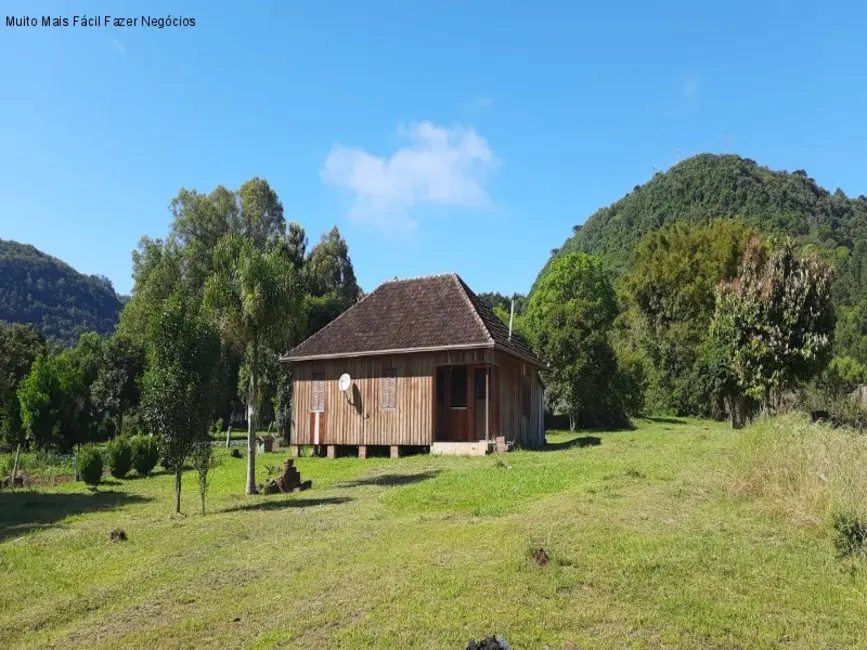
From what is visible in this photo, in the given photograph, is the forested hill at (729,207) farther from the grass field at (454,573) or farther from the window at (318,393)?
the grass field at (454,573)

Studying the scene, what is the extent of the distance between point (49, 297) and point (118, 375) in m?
97.4

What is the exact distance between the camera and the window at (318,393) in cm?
2295

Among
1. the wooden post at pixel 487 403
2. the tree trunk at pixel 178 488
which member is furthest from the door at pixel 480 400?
the tree trunk at pixel 178 488

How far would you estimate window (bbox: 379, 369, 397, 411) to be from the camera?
2153 cm

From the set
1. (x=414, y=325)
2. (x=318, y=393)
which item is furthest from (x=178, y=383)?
(x=318, y=393)

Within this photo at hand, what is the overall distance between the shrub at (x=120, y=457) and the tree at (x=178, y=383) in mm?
7528

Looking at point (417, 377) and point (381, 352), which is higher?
point (381, 352)

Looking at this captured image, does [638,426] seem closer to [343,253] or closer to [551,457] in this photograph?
[551,457]

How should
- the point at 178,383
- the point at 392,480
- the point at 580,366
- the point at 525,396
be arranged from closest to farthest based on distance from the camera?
the point at 178,383
the point at 392,480
the point at 525,396
the point at 580,366

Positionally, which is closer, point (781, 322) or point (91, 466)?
point (91, 466)

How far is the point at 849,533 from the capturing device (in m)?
7.16

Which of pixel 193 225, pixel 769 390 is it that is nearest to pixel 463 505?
pixel 769 390

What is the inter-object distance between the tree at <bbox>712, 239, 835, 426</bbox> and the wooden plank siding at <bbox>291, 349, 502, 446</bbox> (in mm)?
8677

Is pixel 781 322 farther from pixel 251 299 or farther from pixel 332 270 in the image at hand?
pixel 332 270
